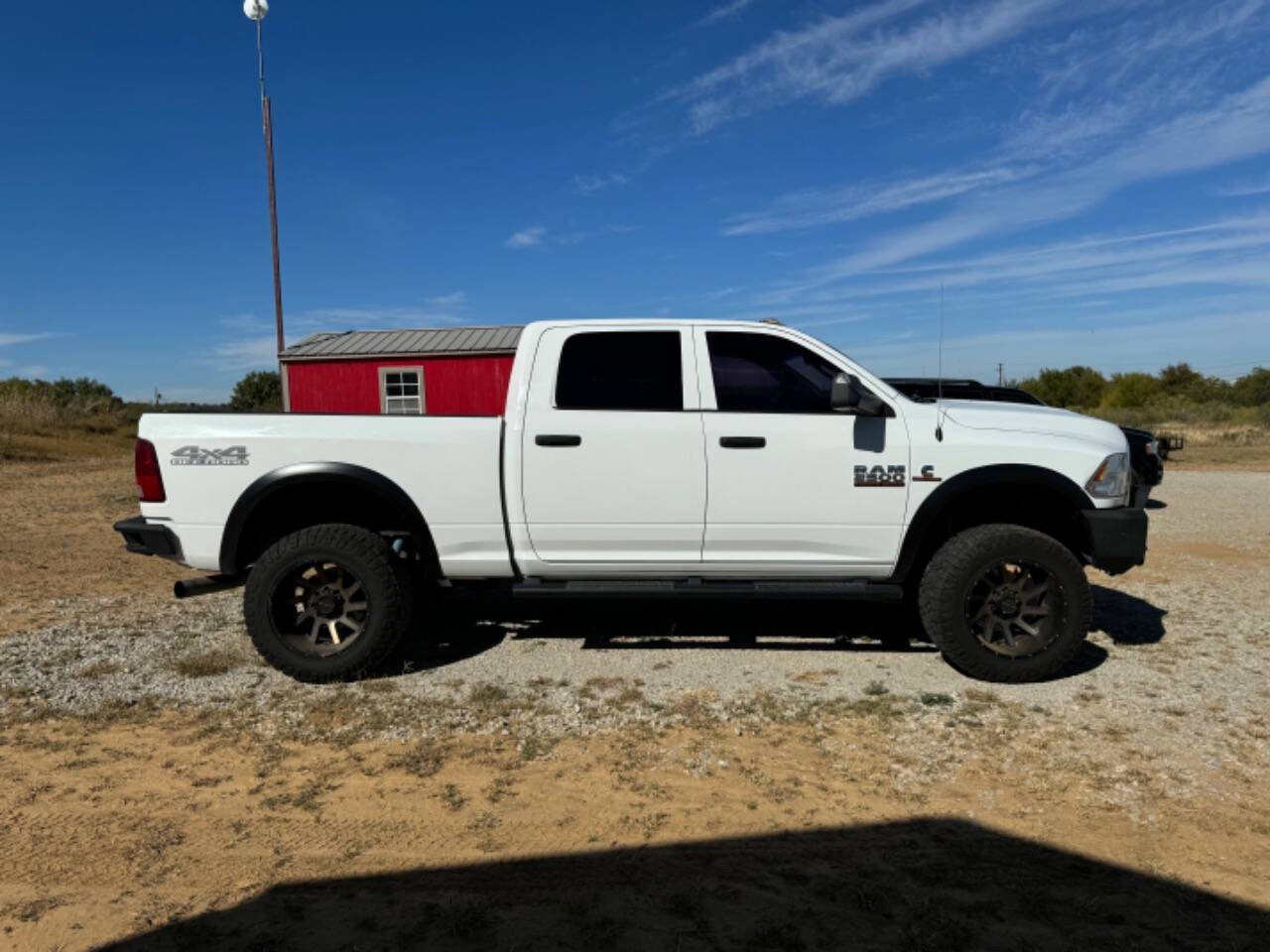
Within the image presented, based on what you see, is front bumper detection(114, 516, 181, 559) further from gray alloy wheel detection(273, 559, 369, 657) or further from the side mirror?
the side mirror

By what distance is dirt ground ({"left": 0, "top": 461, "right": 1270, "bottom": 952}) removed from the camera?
246cm

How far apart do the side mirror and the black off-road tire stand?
2.64 meters

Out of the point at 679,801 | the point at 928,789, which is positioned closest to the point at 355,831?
the point at 679,801

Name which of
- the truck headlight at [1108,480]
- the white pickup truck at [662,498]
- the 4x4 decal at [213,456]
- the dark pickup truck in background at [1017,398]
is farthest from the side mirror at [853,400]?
the dark pickup truck in background at [1017,398]

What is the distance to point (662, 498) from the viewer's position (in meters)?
4.58

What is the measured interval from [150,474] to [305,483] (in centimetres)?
85

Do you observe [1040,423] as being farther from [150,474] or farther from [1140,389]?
[1140,389]

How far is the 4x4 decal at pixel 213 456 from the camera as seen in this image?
4488mm

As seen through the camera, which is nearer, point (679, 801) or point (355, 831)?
point (355, 831)

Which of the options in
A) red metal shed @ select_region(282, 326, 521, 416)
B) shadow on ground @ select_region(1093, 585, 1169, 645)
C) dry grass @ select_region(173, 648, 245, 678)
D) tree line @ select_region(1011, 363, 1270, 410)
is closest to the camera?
dry grass @ select_region(173, 648, 245, 678)

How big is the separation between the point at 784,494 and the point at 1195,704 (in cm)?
237

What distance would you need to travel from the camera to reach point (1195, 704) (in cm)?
421

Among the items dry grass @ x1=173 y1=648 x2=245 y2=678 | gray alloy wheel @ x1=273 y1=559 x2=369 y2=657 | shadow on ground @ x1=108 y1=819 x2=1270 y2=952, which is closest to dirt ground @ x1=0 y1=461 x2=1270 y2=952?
shadow on ground @ x1=108 y1=819 x2=1270 y2=952

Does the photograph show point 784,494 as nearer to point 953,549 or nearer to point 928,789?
point 953,549
